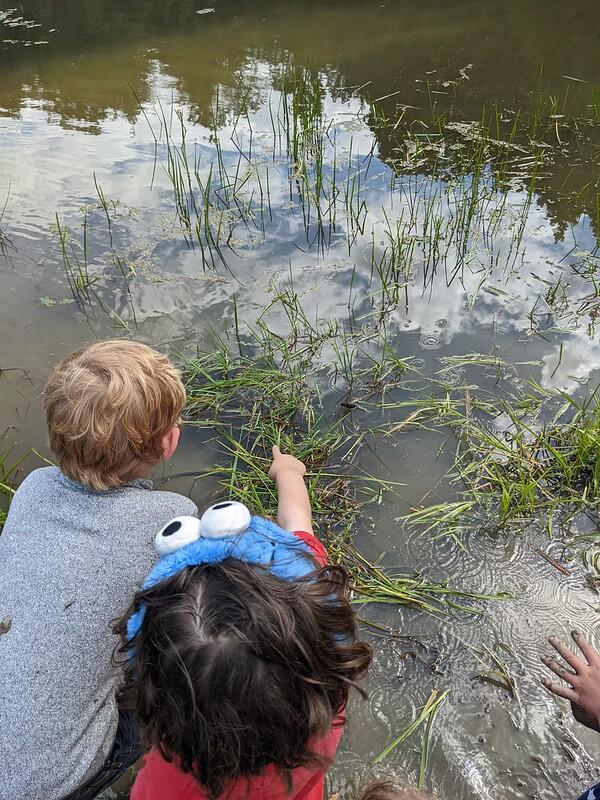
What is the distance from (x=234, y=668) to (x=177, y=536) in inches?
9.3

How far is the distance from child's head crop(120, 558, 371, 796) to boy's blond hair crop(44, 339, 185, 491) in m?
0.47

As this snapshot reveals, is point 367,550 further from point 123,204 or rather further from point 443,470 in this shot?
point 123,204

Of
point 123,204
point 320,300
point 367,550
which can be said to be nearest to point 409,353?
point 320,300

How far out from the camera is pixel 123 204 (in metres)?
4.38

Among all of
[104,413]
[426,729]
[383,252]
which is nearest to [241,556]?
[104,413]

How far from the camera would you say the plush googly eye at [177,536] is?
100 centimetres

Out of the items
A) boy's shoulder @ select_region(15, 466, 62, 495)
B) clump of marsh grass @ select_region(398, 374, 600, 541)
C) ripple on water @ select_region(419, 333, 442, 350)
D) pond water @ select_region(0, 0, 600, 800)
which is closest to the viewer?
boy's shoulder @ select_region(15, 466, 62, 495)

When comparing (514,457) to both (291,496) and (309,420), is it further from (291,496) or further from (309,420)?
(291,496)

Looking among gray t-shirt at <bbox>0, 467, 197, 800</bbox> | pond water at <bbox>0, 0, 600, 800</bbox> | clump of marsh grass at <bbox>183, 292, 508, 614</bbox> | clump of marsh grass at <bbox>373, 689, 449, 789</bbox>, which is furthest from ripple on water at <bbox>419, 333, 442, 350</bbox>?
gray t-shirt at <bbox>0, 467, 197, 800</bbox>

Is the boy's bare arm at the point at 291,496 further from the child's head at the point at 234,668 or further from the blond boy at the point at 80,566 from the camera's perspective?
the child's head at the point at 234,668

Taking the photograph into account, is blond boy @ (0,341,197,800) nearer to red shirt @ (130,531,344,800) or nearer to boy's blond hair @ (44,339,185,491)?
boy's blond hair @ (44,339,185,491)

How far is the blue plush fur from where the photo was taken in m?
Answer: 0.98

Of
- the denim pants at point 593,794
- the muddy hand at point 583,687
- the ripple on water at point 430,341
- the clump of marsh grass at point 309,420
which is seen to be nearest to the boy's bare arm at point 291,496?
the clump of marsh grass at point 309,420

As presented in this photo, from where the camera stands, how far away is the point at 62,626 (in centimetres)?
120
